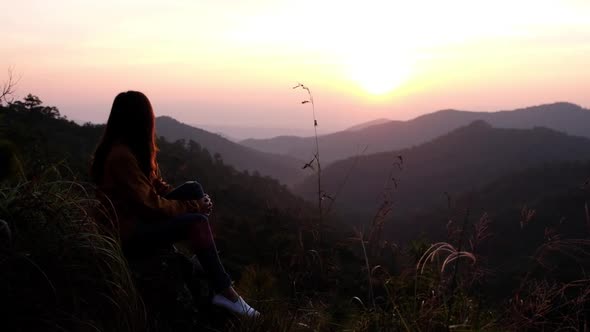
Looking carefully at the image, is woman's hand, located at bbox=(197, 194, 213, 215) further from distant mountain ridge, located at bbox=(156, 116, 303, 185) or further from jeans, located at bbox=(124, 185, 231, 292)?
distant mountain ridge, located at bbox=(156, 116, 303, 185)

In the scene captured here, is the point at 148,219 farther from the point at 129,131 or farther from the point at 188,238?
the point at 129,131

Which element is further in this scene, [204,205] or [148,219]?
[204,205]

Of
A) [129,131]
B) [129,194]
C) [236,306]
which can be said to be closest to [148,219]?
[129,194]

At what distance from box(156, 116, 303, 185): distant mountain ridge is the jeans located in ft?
290

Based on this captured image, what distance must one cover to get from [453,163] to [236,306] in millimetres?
96653

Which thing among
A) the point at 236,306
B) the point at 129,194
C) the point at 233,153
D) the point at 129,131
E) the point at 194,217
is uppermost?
the point at 129,131

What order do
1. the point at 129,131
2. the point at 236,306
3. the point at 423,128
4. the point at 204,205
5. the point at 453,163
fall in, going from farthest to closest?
the point at 423,128
the point at 453,163
the point at 204,205
the point at 129,131
the point at 236,306

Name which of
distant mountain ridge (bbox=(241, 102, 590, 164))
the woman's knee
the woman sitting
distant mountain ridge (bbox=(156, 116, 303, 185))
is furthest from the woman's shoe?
distant mountain ridge (bbox=(241, 102, 590, 164))

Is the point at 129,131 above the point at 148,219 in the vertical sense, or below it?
above

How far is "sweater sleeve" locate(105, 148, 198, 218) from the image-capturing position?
2561 millimetres

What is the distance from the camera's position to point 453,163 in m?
94.6

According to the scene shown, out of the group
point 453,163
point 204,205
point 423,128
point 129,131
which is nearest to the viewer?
point 129,131

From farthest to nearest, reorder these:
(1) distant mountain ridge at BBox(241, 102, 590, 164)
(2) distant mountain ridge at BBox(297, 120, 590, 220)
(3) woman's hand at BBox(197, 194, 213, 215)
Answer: (1) distant mountain ridge at BBox(241, 102, 590, 164), (2) distant mountain ridge at BBox(297, 120, 590, 220), (3) woman's hand at BBox(197, 194, 213, 215)

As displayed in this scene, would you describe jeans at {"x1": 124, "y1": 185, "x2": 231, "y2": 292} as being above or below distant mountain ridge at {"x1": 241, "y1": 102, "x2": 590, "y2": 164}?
above
